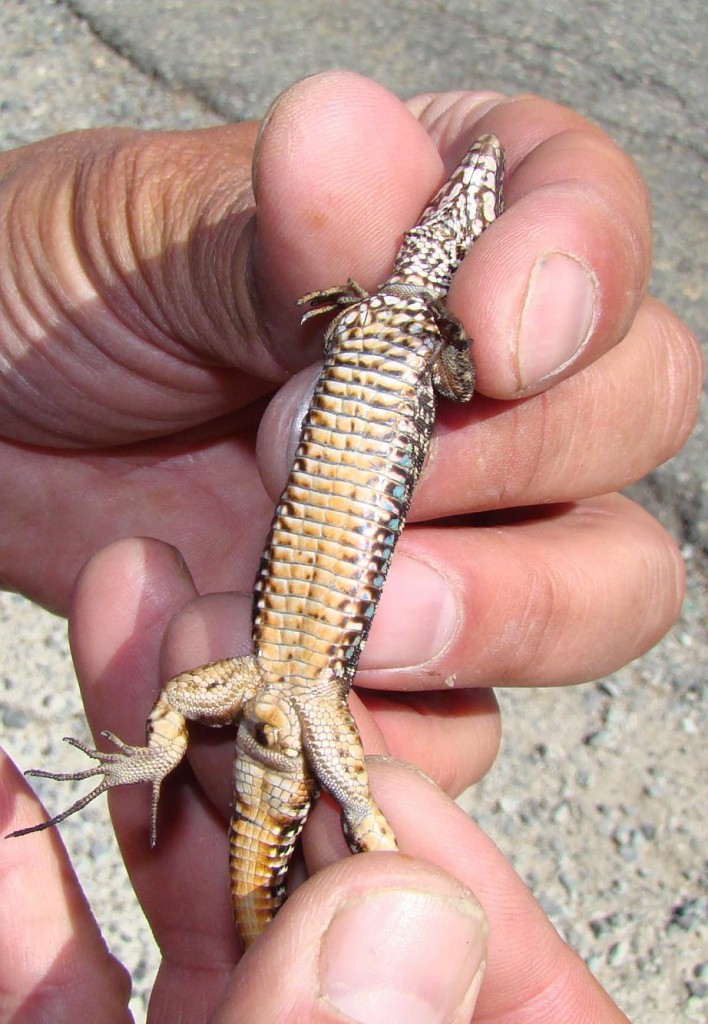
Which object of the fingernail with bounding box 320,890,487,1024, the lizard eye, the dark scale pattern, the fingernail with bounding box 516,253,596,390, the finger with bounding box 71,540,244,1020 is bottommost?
the finger with bounding box 71,540,244,1020

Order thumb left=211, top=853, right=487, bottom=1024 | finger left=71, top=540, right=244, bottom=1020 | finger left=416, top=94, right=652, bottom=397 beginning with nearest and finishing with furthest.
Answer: thumb left=211, top=853, right=487, bottom=1024
finger left=416, top=94, right=652, bottom=397
finger left=71, top=540, right=244, bottom=1020

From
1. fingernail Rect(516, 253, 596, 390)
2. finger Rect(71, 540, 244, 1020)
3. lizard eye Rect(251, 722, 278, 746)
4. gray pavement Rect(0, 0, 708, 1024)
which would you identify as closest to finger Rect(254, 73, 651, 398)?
fingernail Rect(516, 253, 596, 390)

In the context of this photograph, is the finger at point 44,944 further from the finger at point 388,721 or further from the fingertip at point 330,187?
the fingertip at point 330,187

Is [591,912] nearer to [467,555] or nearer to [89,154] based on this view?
[467,555]

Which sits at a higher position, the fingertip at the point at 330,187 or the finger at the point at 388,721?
the fingertip at the point at 330,187

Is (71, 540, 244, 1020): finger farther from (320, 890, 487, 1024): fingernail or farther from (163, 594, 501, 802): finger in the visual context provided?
(320, 890, 487, 1024): fingernail

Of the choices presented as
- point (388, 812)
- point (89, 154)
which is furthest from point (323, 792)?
point (89, 154)

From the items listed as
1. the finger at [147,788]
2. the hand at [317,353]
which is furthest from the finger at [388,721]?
the finger at [147,788]
